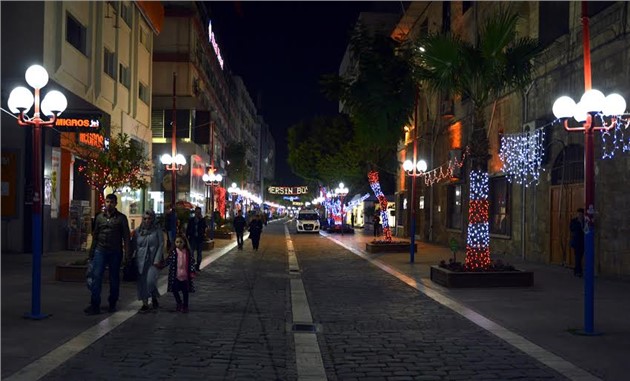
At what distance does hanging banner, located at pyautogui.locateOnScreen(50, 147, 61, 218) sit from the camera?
21938mm

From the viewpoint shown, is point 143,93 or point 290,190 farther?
point 290,190

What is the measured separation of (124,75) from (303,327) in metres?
23.5

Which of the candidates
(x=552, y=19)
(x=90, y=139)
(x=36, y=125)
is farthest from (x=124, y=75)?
(x=36, y=125)

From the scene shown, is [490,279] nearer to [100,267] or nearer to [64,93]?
[100,267]

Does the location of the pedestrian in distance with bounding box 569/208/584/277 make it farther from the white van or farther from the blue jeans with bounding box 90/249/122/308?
the white van

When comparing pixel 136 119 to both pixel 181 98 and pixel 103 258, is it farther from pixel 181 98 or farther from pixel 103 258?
pixel 103 258

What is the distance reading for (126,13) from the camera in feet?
98.3

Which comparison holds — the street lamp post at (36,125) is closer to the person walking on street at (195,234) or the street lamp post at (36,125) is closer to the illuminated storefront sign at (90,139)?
the person walking on street at (195,234)

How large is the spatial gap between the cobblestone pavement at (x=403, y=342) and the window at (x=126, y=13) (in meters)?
20.1

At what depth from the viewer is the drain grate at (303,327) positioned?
9.34 meters

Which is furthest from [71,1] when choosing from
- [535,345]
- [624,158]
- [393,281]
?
[535,345]

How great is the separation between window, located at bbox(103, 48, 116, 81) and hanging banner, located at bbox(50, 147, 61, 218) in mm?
5873

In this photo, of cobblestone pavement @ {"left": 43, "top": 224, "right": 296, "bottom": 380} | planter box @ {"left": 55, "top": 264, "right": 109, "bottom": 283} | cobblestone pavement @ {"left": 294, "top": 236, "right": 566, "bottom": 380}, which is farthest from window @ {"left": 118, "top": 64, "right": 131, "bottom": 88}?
cobblestone pavement @ {"left": 294, "top": 236, "right": 566, "bottom": 380}

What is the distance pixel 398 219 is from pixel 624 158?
27.6 meters
